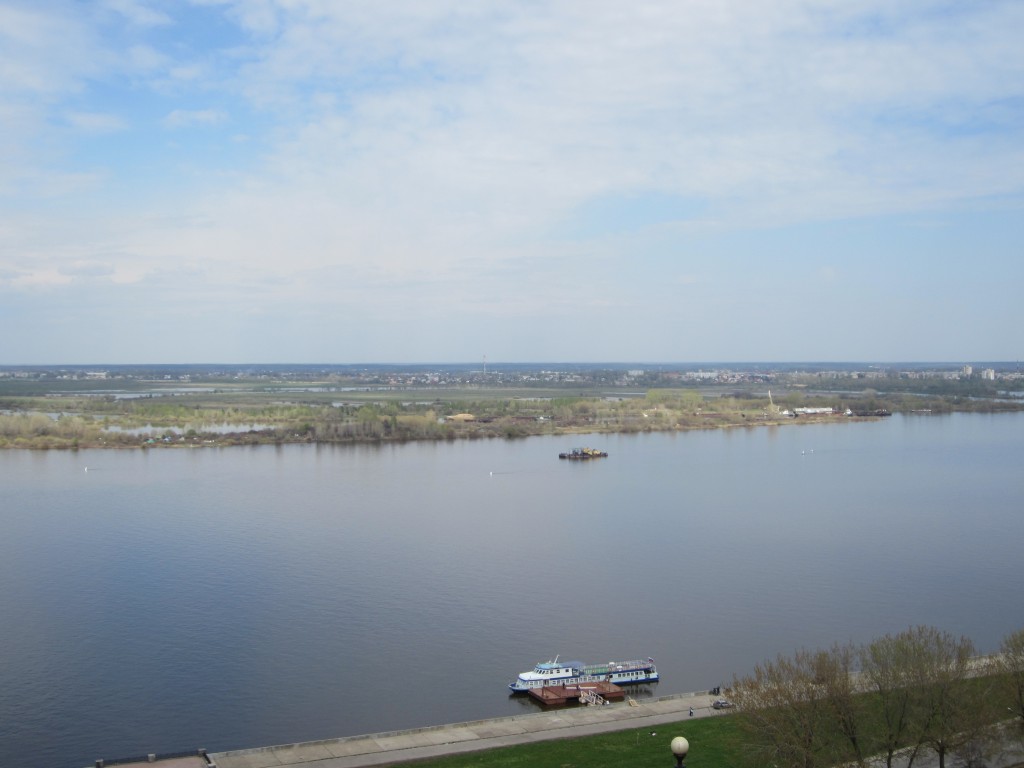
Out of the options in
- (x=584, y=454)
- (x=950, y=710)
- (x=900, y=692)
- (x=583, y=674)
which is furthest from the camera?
(x=584, y=454)

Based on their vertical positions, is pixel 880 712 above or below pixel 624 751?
above

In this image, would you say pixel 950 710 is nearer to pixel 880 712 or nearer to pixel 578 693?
pixel 880 712

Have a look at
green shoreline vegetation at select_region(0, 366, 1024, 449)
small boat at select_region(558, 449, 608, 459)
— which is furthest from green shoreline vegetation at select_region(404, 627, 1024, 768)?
green shoreline vegetation at select_region(0, 366, 1024, 449)

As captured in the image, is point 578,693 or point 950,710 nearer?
point 950,710

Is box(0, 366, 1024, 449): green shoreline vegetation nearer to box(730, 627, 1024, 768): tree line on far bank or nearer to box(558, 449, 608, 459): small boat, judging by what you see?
box(558, 449, 608, 459): small boat

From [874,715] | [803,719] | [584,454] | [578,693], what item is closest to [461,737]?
[578,693]

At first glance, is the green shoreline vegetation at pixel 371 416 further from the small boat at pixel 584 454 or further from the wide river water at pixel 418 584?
the wide river water at pixel 418 584

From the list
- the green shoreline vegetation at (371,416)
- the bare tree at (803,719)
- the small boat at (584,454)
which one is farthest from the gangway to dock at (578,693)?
the green shoreline vegetation at (371,416)

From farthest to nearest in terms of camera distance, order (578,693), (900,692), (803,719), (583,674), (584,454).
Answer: (584,454) → (583,674) → (578,693) → (900,692) → (803,719)
